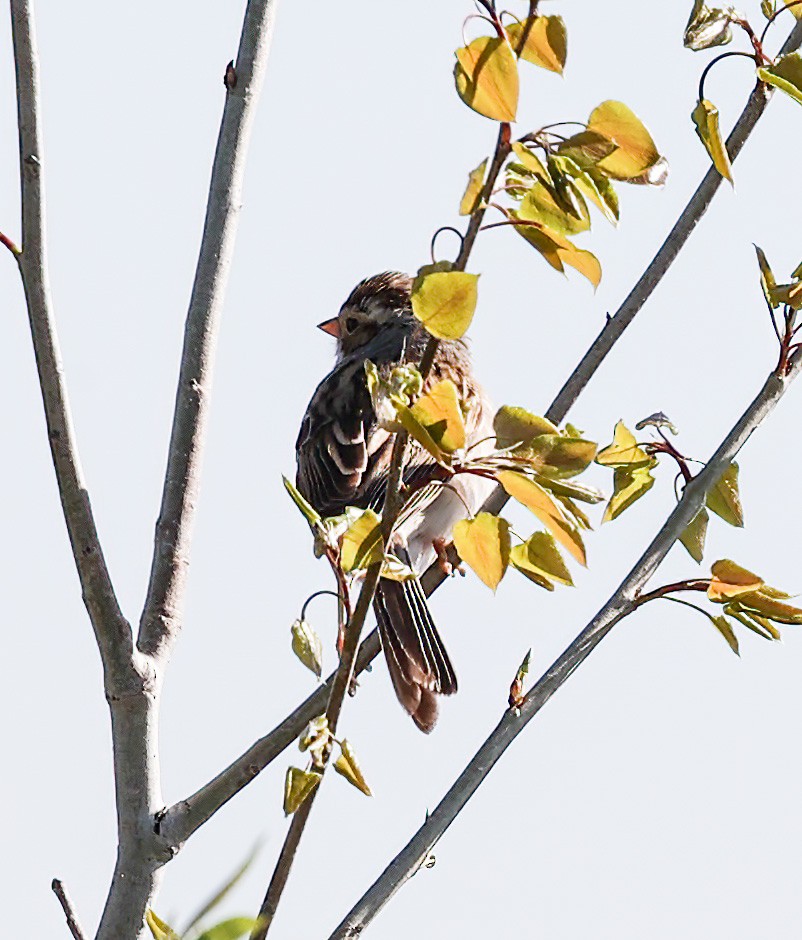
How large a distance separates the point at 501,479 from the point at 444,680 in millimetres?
2091

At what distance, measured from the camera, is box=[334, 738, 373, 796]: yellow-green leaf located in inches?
68.7

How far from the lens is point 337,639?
1.83m

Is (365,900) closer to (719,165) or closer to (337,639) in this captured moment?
(337,639)

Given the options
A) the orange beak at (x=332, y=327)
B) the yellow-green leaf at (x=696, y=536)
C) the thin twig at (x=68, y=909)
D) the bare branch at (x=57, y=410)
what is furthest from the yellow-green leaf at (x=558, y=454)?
the orange beak at (x=332, y=327)

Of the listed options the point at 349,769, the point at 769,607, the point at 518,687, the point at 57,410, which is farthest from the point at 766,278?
the point at 57,410

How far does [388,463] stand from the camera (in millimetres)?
3594

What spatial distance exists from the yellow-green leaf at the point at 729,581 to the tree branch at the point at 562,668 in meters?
0.11

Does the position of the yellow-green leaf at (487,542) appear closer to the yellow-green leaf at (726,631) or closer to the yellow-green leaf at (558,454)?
the yellow-green leaf at (558,454)

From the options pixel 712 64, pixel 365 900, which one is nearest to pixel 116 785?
pixel 365 900

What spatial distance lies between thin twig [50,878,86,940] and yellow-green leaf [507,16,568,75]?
1.32 meters

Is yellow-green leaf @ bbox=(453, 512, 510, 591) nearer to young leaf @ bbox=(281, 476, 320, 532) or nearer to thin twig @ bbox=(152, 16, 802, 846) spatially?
young leaf @ bbox=(281, 476, 320, 532)

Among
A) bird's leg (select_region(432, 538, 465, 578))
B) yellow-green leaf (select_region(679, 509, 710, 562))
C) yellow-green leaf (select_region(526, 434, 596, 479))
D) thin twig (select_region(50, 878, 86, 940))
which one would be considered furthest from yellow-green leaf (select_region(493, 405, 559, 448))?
bird's leg (select_region(432, 538, 465, 578))

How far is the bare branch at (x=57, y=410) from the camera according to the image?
2.26m

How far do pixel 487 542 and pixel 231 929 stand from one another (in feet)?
2.00
